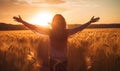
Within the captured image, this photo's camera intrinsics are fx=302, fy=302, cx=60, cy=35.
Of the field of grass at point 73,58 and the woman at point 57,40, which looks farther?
the field of grass at point 73,58

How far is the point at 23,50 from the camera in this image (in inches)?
330

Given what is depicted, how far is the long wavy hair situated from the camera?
5094mm

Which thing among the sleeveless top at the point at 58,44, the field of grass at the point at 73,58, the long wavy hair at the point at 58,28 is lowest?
the field of grass at the point at 73,58

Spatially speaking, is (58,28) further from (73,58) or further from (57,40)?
(73,58)

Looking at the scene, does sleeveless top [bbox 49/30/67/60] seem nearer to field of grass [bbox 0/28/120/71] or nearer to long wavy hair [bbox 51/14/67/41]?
long wavy hair [bbox 51/14/67/41]

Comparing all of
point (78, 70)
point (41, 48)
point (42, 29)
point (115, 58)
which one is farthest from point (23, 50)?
point (42, 29)

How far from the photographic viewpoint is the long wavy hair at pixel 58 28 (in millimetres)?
5094

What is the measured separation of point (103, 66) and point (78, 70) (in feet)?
2.19

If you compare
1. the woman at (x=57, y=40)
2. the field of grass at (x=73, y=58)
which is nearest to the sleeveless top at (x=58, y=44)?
the woman at (x=57, y=40)

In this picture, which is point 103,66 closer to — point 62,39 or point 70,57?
point 70,57

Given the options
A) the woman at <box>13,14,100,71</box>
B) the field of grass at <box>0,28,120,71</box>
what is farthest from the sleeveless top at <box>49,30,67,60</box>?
the field of grass at <box>0,28,120,71</box>

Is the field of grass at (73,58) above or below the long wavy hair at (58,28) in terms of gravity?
below

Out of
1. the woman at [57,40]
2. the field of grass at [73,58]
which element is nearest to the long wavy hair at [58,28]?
the woman at [57,40]

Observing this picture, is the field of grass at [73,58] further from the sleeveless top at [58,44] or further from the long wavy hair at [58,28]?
the long wavy hair at [58,28]
